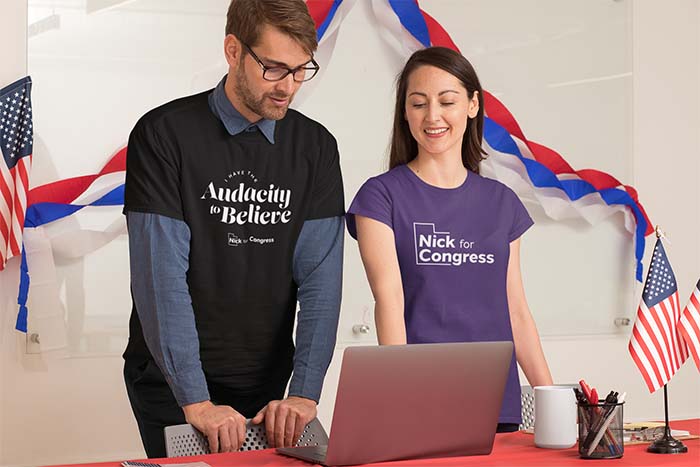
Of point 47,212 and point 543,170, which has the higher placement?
point 543,170

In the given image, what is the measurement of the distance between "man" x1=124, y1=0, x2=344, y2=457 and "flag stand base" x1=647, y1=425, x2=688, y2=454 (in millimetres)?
Result: 758

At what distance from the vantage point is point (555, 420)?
1.95 m

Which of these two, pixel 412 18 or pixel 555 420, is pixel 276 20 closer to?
pixel 555 420

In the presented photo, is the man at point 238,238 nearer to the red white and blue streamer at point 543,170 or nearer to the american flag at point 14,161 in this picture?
the american flag at point 14,161

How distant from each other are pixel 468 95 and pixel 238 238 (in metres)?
0.65

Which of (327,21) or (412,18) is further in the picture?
(412,18)

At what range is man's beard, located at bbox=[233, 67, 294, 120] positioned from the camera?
237 centimetres

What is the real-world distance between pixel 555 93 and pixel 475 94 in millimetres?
1803

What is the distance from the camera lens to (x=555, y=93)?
423 centimetres

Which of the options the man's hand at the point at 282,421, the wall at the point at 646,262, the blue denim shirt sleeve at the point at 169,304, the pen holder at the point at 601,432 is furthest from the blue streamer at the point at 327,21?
the pen holder at the point at 601,432

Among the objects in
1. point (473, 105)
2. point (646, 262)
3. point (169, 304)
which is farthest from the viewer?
point (646, 262)

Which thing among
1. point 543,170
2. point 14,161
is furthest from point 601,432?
point 543,170

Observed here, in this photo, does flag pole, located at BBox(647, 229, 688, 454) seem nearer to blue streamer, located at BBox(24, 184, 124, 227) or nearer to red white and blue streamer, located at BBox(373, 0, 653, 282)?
blue streamer, located at BBox(24, 184, 124, 227)

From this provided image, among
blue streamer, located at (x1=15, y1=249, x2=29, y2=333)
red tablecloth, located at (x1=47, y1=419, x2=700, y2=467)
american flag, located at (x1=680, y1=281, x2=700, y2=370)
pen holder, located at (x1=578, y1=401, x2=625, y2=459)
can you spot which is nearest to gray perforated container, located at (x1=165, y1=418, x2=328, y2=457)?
red tablecloth, located at (x1=47, y1=419, x2=700, y2=467)
